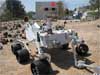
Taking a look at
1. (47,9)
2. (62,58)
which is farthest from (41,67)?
(47,9)

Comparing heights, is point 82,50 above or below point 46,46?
below

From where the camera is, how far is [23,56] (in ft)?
36.1

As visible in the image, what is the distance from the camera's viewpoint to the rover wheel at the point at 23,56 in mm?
10946

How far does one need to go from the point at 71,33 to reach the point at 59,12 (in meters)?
1.84

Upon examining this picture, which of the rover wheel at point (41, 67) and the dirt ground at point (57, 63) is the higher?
the rover wheel at point (41, 67)

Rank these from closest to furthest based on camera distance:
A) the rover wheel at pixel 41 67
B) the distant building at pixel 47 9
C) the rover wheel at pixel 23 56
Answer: the rover wheel at pixel 41 67 → the rover wheel at pixel 23 56 → the distant building at pixel 47 9

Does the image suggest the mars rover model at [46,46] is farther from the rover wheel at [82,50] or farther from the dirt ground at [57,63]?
the dirt ground at [57,63]

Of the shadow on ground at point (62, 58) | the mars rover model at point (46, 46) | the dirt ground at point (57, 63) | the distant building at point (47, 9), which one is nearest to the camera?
the mars rover model at point (46, 46)

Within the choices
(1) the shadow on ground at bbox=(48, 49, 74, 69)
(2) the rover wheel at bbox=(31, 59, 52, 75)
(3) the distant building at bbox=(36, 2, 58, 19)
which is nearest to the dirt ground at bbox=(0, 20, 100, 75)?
(1) the shadow on ground at bbox=(48, 49, 74, 69)

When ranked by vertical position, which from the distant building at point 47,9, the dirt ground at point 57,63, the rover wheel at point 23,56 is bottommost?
the dirt ground at point 57,63

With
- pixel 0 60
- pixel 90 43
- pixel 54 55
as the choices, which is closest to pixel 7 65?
pixel 0 60

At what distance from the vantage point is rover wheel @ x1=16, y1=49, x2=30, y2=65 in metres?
10.9

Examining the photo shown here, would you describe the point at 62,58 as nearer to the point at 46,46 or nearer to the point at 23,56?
the point at 46,46

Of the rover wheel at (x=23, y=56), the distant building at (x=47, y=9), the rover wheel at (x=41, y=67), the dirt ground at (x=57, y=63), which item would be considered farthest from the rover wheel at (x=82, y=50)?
the rover wheel at (x=41, y=67)
